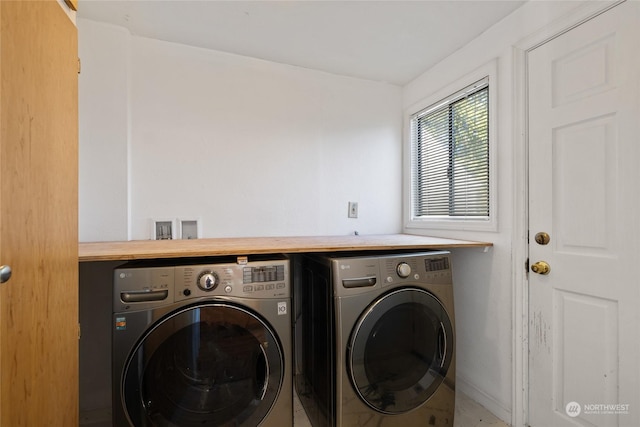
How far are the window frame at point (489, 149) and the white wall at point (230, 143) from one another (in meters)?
0.09

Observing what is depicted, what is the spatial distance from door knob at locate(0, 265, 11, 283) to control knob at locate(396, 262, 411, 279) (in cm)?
137

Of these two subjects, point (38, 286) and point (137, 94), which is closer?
point (38, 286)

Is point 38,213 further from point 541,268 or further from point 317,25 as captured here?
point 541,268

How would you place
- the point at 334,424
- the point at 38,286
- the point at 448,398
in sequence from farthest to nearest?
the point at 448,398 → the point at 334,424 → the point at 38,286

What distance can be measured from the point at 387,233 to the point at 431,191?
1.58 ft

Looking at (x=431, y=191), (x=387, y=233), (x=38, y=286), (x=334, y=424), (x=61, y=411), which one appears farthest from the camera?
(x=387, y=233)

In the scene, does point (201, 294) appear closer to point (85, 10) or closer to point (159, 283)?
point (159, 283)

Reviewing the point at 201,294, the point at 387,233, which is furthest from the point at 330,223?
the point at 201,294

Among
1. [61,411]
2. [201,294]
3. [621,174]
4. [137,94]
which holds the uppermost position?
[137,94]

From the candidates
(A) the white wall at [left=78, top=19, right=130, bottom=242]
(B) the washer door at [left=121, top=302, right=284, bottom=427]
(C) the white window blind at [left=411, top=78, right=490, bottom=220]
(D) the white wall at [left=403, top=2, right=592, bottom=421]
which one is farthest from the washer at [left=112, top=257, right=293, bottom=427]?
(C) the white window blind at [left=411, top=78, right=490, bottom=220]

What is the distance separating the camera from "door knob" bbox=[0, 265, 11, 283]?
0.69 m

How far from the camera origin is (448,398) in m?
1.46

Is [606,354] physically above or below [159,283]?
below

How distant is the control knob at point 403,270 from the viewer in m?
1.40
